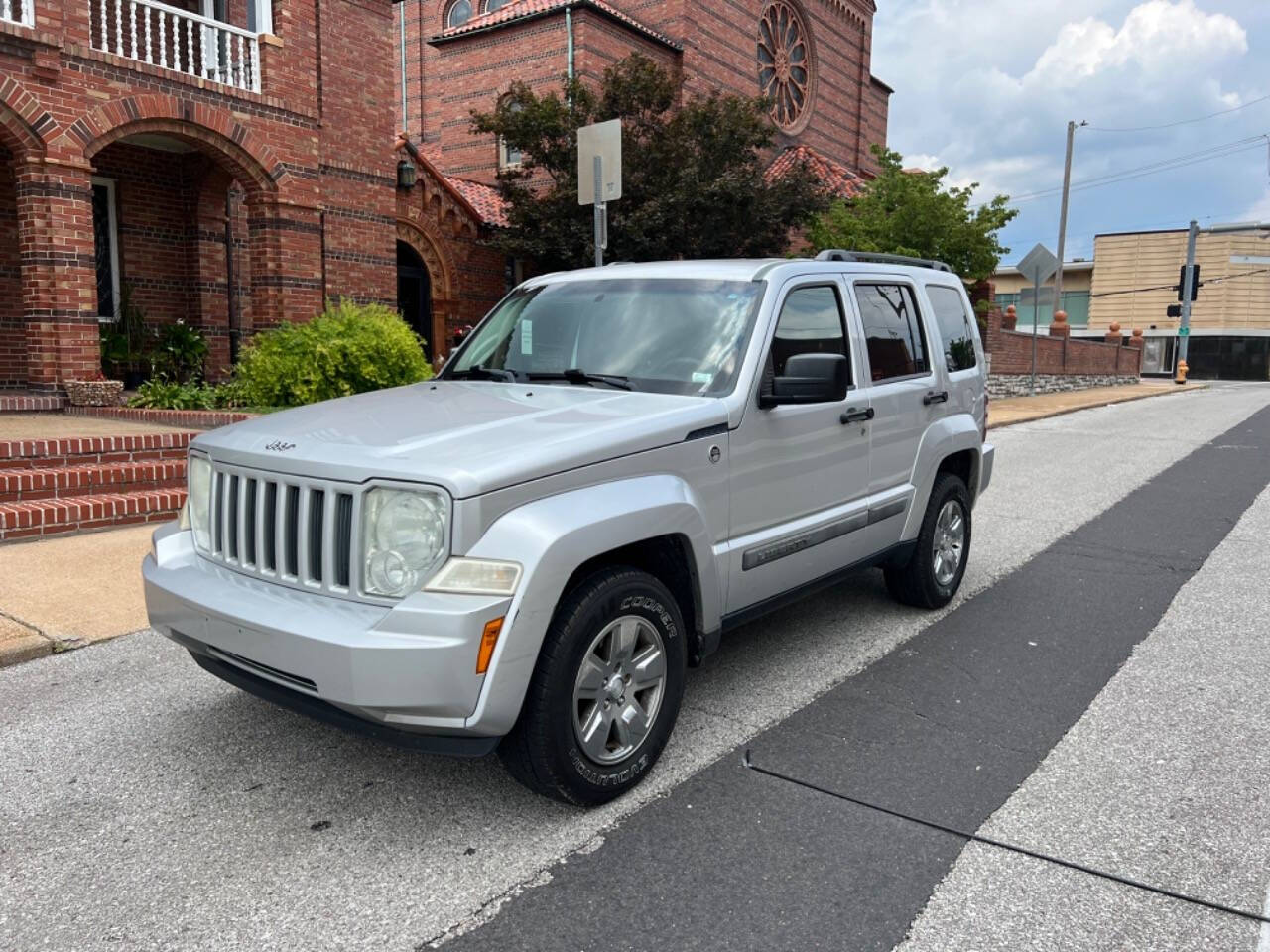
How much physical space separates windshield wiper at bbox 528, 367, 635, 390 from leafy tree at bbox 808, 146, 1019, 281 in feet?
50.5

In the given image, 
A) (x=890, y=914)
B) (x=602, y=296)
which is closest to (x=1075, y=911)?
(x=890, y=914)

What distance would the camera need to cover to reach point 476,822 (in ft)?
10.8

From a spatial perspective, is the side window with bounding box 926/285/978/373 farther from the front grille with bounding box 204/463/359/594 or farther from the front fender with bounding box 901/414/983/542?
the front grille with bounding box 204/463/359/594

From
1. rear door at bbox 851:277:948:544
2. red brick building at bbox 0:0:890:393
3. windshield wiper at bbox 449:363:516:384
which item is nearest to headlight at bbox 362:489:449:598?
windshield wiper at bbox 449:363:516:384

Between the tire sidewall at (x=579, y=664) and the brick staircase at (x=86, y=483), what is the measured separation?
18.6 ft

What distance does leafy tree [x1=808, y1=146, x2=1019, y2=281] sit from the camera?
61.6ft

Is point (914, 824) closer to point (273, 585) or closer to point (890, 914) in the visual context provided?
point (890, 914)

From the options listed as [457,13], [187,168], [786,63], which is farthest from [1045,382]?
[187,168]

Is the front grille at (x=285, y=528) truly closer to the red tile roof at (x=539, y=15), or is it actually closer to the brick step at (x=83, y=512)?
the brick step at (x=83, y=512)

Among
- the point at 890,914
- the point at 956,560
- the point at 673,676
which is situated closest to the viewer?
the point at 890,914

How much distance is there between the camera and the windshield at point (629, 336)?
4.13 meters

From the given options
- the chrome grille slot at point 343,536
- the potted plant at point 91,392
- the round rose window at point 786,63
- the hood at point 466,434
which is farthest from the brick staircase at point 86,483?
the round rose window at point 786,63

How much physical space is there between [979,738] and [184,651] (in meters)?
3.88

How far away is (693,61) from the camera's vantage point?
24875mm
